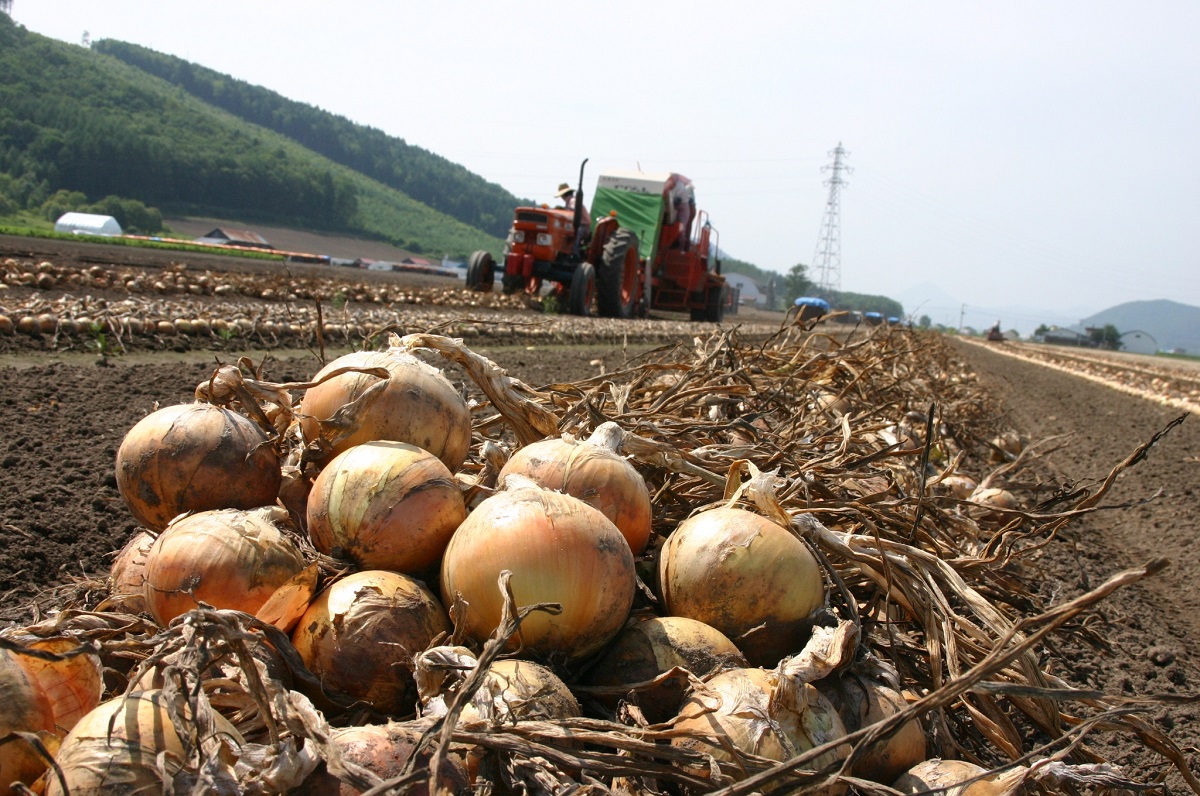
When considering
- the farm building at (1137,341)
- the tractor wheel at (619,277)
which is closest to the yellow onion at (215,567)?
the tractor wheel at (619,277)

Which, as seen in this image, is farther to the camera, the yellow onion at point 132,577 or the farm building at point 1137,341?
the farm building at point 1137,341

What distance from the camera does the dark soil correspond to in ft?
9.27

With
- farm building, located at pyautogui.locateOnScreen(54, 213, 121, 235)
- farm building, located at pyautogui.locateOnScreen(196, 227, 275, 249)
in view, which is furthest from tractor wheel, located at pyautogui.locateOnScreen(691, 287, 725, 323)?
farm building, located at pyautogui.locateOnScreen(54, 213, 121, 235)

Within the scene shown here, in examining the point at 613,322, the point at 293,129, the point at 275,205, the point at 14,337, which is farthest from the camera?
the point at 293,129

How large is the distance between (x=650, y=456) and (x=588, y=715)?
2.65ft

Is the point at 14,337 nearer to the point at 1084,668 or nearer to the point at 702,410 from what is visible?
the point at 702,410

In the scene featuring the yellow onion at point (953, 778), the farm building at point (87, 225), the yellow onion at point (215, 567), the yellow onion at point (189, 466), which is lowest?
the yellow onion at point (953, 778)

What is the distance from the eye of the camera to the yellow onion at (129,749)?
1.00 meters

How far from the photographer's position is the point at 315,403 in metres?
1.91

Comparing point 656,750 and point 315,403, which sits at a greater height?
point 315,403

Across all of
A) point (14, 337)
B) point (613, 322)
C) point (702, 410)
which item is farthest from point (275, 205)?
point (702, 410)

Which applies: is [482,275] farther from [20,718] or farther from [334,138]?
[334,138]

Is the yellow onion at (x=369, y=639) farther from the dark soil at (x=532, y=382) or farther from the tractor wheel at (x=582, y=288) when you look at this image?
the tractor wheel at (x=582, y=288)

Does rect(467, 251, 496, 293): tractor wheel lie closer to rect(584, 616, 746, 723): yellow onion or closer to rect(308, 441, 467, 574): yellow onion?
rect(308, 441, 467, 574): yellow onion
